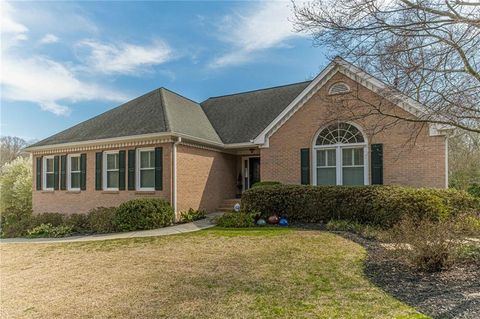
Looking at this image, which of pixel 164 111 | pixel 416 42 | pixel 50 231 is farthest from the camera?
pixel 164 111

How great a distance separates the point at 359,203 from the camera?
428 inches

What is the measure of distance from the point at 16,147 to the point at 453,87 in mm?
48520

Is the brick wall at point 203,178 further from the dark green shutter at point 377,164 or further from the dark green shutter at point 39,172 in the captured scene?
the dark green shutter at point 39,172

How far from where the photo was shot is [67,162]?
17.1 m

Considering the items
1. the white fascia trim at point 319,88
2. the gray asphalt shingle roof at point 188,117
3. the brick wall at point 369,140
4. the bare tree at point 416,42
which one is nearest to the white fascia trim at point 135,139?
the gray asphalt shingle roof at point 188,117

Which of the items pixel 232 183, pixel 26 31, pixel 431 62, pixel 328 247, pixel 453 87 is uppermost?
pixel 26 31

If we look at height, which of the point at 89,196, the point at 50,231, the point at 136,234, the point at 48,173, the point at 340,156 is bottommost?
the point at 50,231

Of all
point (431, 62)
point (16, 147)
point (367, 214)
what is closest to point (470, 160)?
point (367, 214)

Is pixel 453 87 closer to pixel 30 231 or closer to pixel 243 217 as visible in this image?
pixel 243 217

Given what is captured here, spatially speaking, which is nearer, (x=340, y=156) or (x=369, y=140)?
(x=369, y=140)

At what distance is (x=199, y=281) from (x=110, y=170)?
12.0 m

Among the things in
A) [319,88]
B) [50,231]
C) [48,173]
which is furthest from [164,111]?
[48,173]

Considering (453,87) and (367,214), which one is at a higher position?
(453,87)

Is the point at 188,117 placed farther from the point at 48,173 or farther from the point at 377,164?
the point at 377,164
